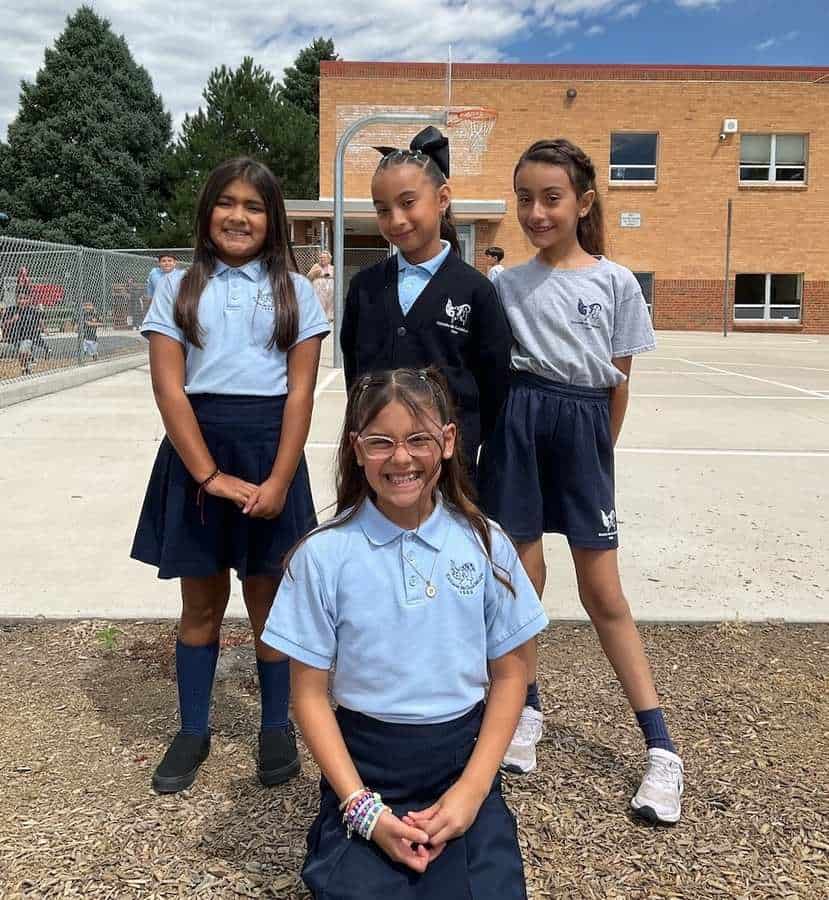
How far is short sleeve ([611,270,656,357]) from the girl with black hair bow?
1.11 feet

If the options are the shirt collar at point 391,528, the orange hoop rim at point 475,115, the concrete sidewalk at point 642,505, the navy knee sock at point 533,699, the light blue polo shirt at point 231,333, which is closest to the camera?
the shirt collar at point 391,528

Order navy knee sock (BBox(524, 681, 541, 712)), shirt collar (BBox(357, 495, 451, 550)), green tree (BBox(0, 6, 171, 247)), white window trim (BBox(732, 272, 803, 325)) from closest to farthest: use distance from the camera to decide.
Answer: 1. shirt collar (BBox(357, 495, 451, 550))
2. navy knee sock (BBox(524, 681, 541, 712))
3. white window trim (BBox(732, 272, 803, 325))
4. green tree (BBox(0, 6, 171, 247))

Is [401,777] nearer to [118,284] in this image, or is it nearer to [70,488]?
[70,488]

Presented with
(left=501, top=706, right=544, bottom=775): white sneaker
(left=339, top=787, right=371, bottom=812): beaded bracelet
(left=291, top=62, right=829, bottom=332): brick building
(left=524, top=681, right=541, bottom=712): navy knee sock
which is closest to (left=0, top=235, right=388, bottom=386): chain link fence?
(left=524, top=681, right=541, bottom=712): navy knee sock

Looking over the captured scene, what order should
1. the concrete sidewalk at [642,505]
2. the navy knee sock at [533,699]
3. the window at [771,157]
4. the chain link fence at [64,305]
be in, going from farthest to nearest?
the window at [771,157] < the chain link fence at [64,305] < the concrete sidewalk at [642,505] < the navy knee sock at [533,699]

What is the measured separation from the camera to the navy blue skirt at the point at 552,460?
251 cm

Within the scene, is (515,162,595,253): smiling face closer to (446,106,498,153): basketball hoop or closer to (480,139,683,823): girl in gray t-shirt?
(480,139,683,823): girl in gray t-shirt

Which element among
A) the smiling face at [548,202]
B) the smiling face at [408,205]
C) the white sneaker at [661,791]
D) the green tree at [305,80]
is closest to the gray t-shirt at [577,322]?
the smiling face at [548,202]

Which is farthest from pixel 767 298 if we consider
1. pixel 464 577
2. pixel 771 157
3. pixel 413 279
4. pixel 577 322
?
pixel 464 577

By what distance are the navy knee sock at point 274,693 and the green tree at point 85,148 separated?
33.5 meters

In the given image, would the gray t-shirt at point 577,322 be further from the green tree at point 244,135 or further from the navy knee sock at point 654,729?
the green tree at point 244,135

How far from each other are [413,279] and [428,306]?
4.0 inches

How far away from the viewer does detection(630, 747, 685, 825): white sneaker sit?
7.65 feet

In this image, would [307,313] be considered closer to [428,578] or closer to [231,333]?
[231,333]
